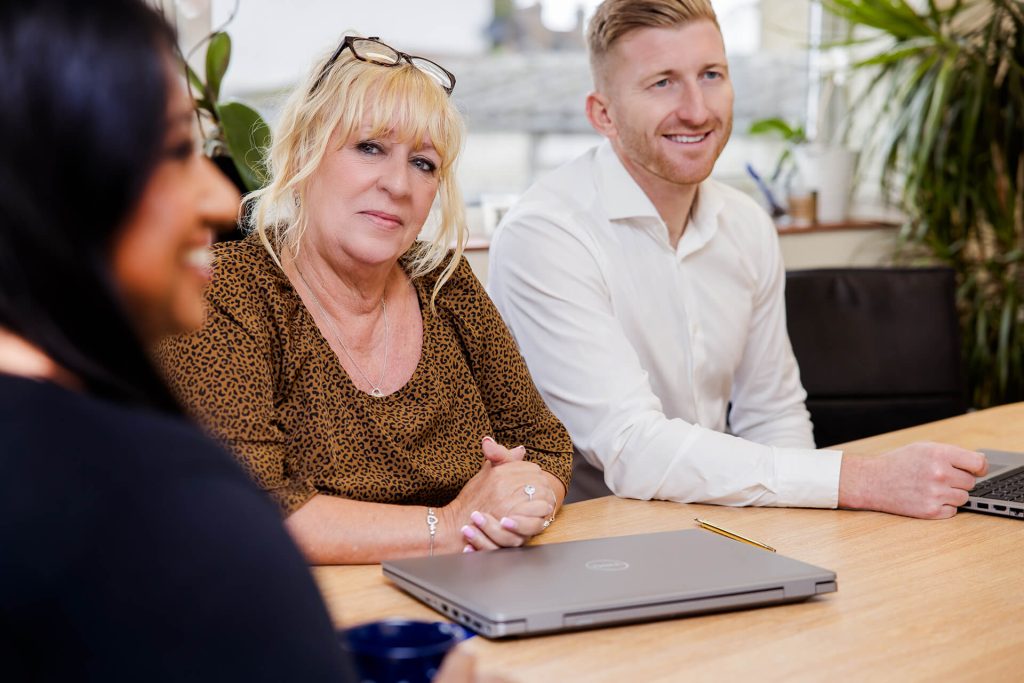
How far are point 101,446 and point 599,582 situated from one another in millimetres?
677

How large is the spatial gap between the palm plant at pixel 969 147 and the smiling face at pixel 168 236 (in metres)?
2.99

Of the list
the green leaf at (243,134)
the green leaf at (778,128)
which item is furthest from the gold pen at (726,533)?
the green leaf at (778,128)

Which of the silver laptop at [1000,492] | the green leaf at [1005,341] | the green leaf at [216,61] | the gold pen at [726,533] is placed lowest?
the green leaf at [1005,341]

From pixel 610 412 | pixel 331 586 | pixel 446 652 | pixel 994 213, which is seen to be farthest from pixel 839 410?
pixel 446 652

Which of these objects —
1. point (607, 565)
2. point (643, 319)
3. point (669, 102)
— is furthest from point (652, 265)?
point (607, 565)

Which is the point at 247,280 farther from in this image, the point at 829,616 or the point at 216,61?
the point at 216,61

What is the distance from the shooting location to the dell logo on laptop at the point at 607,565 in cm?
119

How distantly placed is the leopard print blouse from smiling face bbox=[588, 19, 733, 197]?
0.57 m

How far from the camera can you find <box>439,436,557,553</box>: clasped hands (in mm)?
1345

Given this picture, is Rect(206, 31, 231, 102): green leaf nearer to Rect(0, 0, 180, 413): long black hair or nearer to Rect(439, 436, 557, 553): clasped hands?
Rect(439, 436, 557, 553): clasped hands

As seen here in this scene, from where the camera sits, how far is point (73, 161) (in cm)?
56

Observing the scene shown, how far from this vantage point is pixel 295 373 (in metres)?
1.50

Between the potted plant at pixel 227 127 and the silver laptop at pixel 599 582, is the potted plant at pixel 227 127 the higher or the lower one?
the higher one

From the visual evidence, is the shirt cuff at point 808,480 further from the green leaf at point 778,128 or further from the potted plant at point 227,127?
the green leaf at point 778,128
